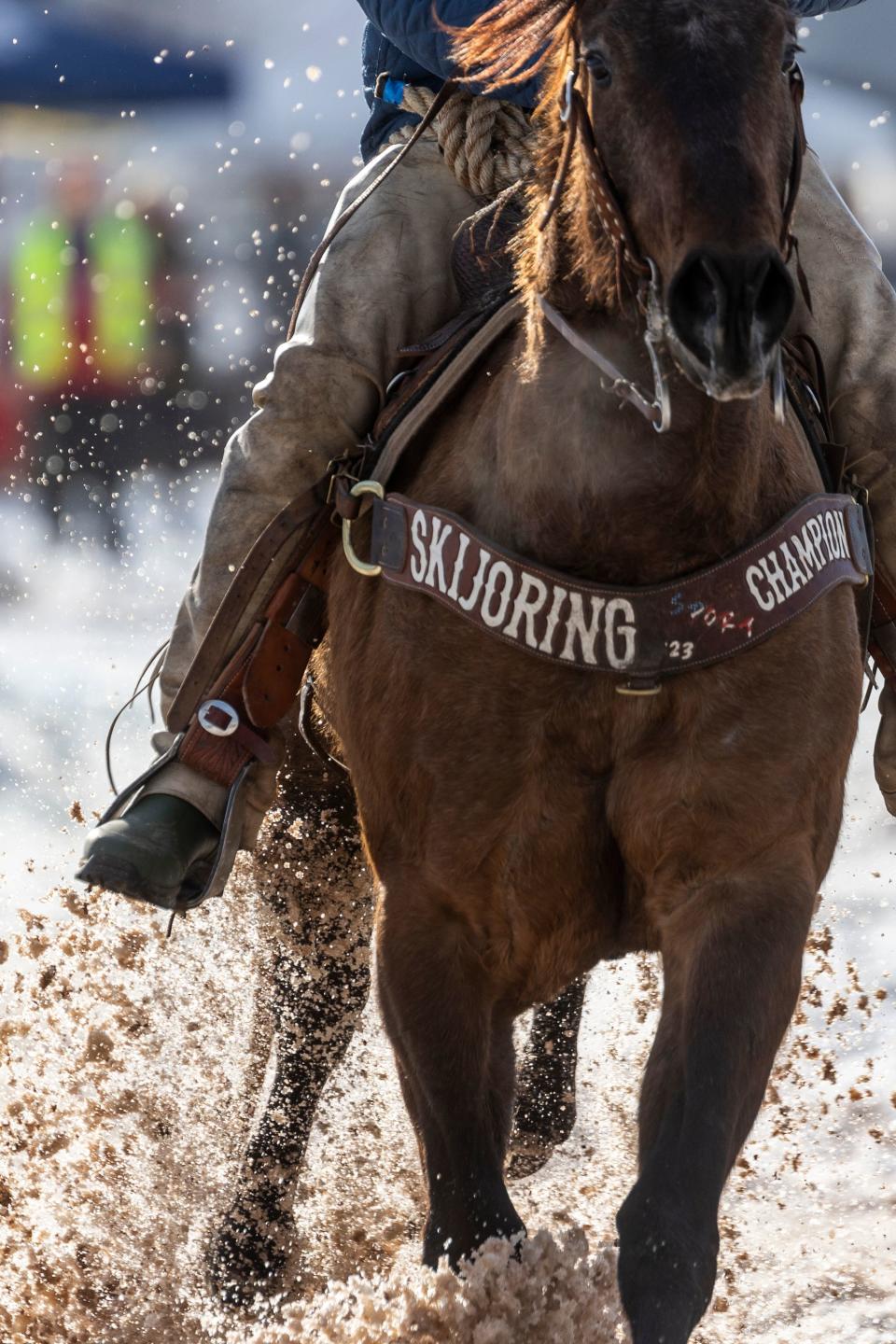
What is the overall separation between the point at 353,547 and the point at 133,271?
674 cm

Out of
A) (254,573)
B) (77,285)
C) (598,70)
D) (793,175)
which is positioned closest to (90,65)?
(77,285)

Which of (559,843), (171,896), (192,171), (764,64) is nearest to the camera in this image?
(764,64)

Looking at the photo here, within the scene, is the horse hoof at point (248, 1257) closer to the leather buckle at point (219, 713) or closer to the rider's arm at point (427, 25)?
the leather buckle at point (219, 713)

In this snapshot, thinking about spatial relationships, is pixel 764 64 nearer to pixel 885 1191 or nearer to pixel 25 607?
pixel 885 1191

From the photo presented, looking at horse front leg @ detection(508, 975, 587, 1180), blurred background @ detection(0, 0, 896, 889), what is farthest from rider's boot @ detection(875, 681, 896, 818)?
blurred background @ detection(0, 0, 896, 889)

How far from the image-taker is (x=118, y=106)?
9172 millimetres

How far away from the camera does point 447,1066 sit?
323 cm

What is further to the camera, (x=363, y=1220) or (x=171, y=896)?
(x=363, y=1220)

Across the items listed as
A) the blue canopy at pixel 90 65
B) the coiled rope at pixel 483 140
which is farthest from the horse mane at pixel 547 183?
the blue canopy at pixel 90 65

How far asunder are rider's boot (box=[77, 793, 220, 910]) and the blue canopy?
18.6 feet

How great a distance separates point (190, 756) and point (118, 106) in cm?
615

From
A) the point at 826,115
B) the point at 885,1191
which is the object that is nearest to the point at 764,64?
the point at 885,1191

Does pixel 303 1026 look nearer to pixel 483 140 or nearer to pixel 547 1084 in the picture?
pixel 547 1084

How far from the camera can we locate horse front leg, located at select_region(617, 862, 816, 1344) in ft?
8.91
